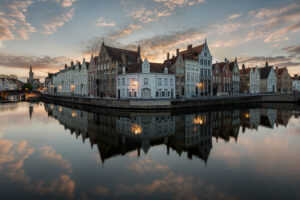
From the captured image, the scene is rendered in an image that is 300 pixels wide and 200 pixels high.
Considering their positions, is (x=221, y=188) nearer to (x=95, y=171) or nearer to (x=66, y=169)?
(x=95, y=171)

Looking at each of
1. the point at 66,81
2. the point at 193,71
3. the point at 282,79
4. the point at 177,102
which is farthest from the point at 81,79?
the point at 282,79

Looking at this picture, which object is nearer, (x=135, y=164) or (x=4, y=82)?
(x=135, y=164)

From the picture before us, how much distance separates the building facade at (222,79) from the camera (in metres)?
50.9

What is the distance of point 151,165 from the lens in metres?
9.48

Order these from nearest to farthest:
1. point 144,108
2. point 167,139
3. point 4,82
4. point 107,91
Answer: point 167,139, point 144,108, point 107,91, point 4,82

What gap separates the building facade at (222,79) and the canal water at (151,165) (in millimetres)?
35948

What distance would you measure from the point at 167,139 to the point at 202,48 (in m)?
39.3

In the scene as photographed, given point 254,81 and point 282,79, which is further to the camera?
point 282,79

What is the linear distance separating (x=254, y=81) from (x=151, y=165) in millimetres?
69221

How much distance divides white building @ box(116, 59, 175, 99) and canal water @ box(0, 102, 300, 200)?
20838 mm

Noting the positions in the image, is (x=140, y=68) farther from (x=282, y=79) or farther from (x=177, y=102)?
(x=282, y=79)

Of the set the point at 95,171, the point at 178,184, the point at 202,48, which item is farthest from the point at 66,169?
the point at 202,48

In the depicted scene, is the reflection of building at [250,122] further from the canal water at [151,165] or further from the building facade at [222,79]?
the building facade at [222,79]

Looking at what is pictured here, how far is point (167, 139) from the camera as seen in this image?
1457cm
